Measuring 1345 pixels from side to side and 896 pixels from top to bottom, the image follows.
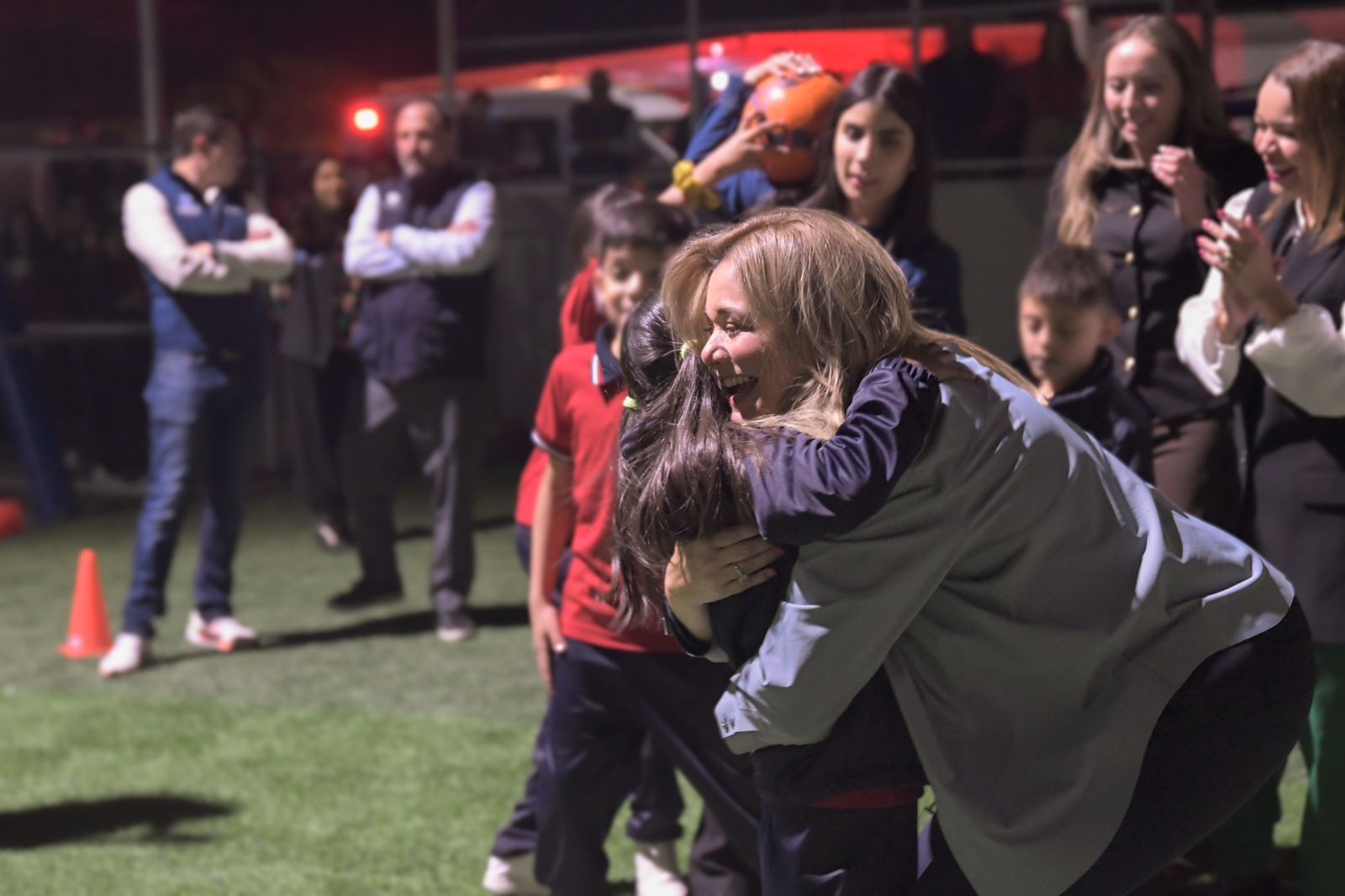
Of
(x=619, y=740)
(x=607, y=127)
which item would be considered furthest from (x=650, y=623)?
(x=607, y=127)

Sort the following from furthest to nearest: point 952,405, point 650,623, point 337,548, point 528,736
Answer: point 337,548 → point 528,736 → point 650,623 → point 952,405

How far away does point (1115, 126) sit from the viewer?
3.73 meters

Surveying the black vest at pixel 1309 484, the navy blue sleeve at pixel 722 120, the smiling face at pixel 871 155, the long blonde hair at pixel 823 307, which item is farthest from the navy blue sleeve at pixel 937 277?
the long blonde hair at pixel 823 307

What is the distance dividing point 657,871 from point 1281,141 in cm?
207

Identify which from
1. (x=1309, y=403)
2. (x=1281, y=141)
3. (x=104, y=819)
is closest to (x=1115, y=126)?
(x=1281, y=141)

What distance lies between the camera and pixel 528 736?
4883mm

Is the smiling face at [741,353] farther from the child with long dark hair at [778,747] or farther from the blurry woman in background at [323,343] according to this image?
the blurry woman in background at [323,343]

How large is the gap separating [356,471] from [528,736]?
2.20 metres

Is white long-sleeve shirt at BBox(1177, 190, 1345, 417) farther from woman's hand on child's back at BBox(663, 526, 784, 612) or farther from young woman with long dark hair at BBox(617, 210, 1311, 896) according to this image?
woman's hand on child's back at BBox(663, 526, 784, 612)

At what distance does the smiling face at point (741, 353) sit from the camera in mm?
1953

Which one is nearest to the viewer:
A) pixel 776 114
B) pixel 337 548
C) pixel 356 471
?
pixel 776 114

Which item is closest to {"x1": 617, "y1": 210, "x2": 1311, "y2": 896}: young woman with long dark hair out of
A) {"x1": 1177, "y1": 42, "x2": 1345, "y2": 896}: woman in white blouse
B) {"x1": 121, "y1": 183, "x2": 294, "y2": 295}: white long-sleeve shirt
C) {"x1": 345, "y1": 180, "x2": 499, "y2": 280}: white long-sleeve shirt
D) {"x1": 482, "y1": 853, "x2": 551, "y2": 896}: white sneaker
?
{"x1": 1177, "y1": 42, "x2": 1345, "y2": 896}: woman in white blouse

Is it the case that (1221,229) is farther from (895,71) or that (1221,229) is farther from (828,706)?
(828,706)

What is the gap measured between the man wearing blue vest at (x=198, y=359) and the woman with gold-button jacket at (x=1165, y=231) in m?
3.48
